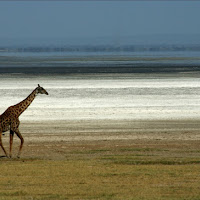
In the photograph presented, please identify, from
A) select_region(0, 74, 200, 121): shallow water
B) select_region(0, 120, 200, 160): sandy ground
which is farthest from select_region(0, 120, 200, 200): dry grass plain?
select_region(0, 74, 200, 121): shallow water

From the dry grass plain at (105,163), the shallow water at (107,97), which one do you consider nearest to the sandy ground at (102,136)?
the dry grass plain at (105,163)

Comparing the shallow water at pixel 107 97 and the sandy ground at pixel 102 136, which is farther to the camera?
the shallow water at pixel 107 97

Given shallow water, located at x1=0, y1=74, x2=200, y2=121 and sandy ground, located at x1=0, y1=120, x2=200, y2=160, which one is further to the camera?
shallow water, located at x1=0, y1=74, x2=200, y2=121

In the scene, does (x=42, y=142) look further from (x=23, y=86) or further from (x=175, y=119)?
(x=23, y=86)

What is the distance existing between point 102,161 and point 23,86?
91.3 feet

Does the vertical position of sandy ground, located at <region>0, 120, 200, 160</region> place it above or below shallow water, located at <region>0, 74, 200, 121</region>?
above

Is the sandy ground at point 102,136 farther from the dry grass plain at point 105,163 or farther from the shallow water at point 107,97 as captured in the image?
the shallow water at point 107,97

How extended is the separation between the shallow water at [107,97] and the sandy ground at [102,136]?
1.98 m

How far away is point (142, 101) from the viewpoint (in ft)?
113

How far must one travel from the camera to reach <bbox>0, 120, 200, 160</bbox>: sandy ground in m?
19.1

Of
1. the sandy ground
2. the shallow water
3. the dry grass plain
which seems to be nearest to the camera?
the dry grass plain

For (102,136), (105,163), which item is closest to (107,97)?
(102,136)

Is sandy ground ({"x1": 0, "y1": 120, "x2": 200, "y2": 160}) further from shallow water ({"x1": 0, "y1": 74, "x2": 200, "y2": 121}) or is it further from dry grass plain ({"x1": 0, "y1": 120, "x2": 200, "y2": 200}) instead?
shallow water ({"x1": 0, "y1": 74, "x2": 200, "y2": 121})

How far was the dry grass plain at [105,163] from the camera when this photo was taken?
41.1 ft
